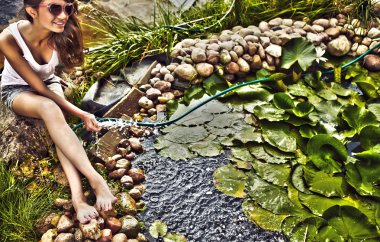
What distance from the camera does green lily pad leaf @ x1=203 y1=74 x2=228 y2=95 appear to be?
338cm

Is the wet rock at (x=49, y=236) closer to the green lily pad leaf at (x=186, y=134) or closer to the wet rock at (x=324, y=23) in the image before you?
the green lily pad leaf at (x=186, y=134)

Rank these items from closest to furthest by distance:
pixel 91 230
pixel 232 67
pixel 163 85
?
pixel 91 230 → pixel 163 85 → pixel 232 67

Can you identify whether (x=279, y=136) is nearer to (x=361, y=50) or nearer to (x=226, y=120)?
(x=226, y=120)

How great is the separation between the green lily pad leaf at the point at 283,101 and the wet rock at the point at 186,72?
2.46ft

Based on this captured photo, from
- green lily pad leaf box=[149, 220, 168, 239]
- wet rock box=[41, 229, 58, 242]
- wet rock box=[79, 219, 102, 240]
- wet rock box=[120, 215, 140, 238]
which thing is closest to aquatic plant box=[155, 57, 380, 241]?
green lily pad leaf box=[149, 220, 168, 239]

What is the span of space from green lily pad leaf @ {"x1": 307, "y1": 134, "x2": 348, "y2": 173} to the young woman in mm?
1382

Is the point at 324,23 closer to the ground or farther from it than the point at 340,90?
farther from it

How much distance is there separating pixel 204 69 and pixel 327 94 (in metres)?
1.08

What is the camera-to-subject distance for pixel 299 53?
3518 millimetres

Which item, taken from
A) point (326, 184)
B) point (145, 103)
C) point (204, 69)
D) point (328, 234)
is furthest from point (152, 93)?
point (328, 234)

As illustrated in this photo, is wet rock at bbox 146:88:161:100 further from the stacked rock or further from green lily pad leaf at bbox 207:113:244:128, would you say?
the stacked rock

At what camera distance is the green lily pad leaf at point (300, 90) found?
332 centimetres

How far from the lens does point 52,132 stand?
2.36 meters

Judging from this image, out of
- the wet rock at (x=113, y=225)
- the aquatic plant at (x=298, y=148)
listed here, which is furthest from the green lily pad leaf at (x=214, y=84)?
the wet rock at (x=113, y=225)
